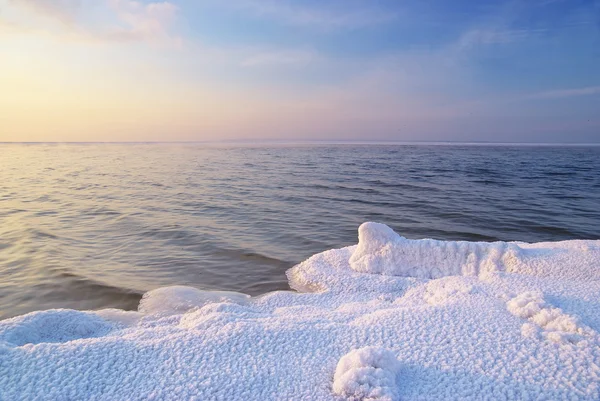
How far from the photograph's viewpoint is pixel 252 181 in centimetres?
1753

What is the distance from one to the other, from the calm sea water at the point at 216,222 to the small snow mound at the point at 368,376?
3211 mm

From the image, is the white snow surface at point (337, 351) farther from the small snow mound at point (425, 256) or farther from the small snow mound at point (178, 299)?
the small snow mound at point (425, 256)

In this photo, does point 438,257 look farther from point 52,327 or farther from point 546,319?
point 52,327

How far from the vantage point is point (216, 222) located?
943 cm

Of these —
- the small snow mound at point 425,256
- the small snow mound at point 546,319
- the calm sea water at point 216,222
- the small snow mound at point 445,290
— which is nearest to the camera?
the small snow mound at point 546,319

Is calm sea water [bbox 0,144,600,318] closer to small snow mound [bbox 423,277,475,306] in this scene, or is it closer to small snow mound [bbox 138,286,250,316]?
small snow mound [bbox 138,286,250,316]

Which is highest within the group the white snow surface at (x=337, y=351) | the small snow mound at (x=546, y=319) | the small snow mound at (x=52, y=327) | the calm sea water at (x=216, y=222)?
the small snow mound at (x=546, y=319)

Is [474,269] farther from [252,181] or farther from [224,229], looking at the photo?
[252,181]

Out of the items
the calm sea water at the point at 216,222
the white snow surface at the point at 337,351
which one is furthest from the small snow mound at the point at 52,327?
the calm sea water at the point at 216,222

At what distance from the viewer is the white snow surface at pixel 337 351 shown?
2.17m

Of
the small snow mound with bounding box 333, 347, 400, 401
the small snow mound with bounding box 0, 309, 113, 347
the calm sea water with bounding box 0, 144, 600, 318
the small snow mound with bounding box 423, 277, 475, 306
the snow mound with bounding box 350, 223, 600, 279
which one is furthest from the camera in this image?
the calm sea water with bounding box 0, 144, 600, 318

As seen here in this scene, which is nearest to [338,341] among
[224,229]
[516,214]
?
[224,229]

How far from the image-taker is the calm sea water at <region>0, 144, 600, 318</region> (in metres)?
5.73

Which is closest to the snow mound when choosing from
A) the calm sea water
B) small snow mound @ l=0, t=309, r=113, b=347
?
the calm sea water
